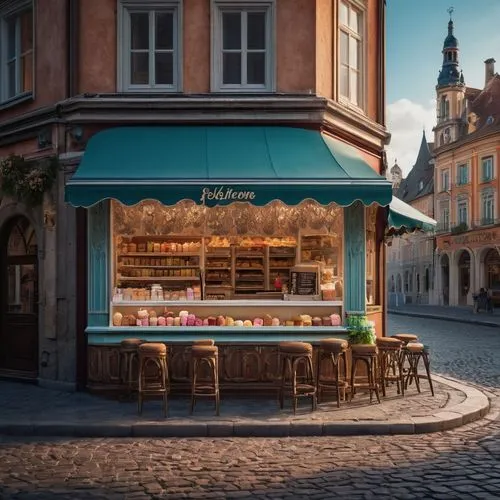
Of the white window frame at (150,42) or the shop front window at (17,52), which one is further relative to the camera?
the shop front window at (17,52)

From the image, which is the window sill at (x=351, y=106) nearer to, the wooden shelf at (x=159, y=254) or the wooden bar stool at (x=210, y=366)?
the wooden shelf at (x=159, y=254)

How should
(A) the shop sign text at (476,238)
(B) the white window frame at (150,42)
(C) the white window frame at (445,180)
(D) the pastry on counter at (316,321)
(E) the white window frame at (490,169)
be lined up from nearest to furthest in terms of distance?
1. (D) the pastry on counter at (316,321)
2. (B) the white window frame at (150,42)
3. (A) the shop sign text at (476,238)
4. (E) the white window frame at (490,169)
5. (C) the white window frame at (445,180)

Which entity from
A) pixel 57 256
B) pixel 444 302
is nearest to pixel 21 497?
pixel 57 256

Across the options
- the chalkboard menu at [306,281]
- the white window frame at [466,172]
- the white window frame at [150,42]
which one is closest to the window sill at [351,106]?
the white window frame at [150,42]

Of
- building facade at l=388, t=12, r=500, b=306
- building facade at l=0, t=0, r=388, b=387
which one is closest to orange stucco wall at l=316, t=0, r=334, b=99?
building facade at l=0, t=0, r=388, b=387

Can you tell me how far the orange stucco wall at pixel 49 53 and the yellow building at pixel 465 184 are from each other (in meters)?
41.2

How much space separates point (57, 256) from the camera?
39.8ft

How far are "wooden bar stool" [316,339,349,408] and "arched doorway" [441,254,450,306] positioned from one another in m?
48.4

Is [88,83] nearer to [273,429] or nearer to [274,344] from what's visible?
[274,344]

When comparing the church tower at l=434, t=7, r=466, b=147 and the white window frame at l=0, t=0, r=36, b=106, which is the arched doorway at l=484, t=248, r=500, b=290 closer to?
the church tower at l=434, t=7, r=466, b=147

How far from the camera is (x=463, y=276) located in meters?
55.9

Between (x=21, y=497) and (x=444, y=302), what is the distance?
2129 inches

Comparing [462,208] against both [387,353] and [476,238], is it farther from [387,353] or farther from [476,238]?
[387,353]

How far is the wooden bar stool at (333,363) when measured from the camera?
33.6 ft
